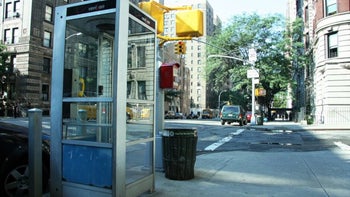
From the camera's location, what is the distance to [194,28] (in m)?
6.50

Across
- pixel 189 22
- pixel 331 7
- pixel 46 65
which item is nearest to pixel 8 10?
pixel 46 65

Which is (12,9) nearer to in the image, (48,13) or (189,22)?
(48,13)

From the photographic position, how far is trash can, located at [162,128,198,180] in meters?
6.02

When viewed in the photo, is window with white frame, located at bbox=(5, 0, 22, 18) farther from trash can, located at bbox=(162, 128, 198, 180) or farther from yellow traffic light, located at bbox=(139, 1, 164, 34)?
trash can, located at bbox=(162, 128, 198, 180)

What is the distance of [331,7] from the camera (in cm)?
2877

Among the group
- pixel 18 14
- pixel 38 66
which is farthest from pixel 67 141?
pixel 18 14

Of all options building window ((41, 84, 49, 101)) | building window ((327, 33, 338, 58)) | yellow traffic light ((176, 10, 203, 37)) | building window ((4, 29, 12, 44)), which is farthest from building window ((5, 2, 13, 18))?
yellow traffic light ((176, 10, 203, 37))

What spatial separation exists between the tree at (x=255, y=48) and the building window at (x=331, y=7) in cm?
1362

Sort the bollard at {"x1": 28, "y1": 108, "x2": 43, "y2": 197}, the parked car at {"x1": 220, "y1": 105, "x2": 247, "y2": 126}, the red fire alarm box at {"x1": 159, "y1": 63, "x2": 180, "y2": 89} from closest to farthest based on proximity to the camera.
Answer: the bollard at {"x1": 28, "y1": 108, "x2": 43, "y2": 197} → the red fire alarm box at {"x1": 159, "y1": 63, "x2": 180, "y2": 89} → the parked car at {"x1": 220, "y1": 105, "x2": 247, "y2": 126}

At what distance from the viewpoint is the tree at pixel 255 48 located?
43.0 m

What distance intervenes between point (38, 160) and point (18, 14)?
133 ft

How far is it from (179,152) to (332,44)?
27094mm

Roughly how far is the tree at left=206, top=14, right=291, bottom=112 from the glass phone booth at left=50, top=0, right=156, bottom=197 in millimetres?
38063

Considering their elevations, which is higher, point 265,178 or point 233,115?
point 233,115
